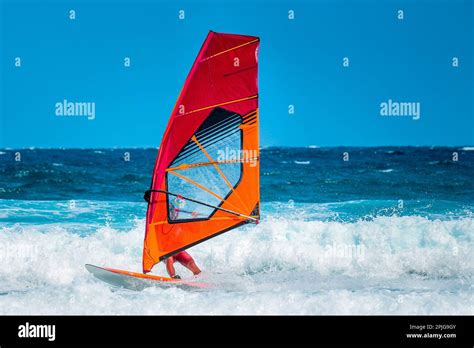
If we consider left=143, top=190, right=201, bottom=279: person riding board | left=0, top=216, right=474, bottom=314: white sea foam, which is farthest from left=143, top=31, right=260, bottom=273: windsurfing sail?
left=0, top=216, right=474, bottom=314: white sea foam

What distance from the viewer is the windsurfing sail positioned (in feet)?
22.2

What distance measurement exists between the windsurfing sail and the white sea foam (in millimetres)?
791

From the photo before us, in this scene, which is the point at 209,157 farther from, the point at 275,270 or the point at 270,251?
the point at 270,251

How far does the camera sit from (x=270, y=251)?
31.0 ft

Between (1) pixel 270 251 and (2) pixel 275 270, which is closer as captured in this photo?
(2) pixel 275 270

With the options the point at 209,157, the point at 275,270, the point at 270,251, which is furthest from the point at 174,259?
the point at 270,251

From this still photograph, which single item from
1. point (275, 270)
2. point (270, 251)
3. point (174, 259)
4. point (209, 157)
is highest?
point (209, 157)

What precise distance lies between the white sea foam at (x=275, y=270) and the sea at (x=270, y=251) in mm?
18

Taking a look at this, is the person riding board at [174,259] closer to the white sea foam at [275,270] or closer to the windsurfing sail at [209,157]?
the windsurfing sail at [209,157]

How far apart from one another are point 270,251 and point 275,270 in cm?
57

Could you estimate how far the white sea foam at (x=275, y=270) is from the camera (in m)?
6.68

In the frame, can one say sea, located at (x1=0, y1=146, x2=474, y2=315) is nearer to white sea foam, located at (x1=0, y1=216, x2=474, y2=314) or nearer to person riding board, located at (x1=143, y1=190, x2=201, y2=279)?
white sea foam, located at (x1=0, y1=216, x2=474, y2=314)
